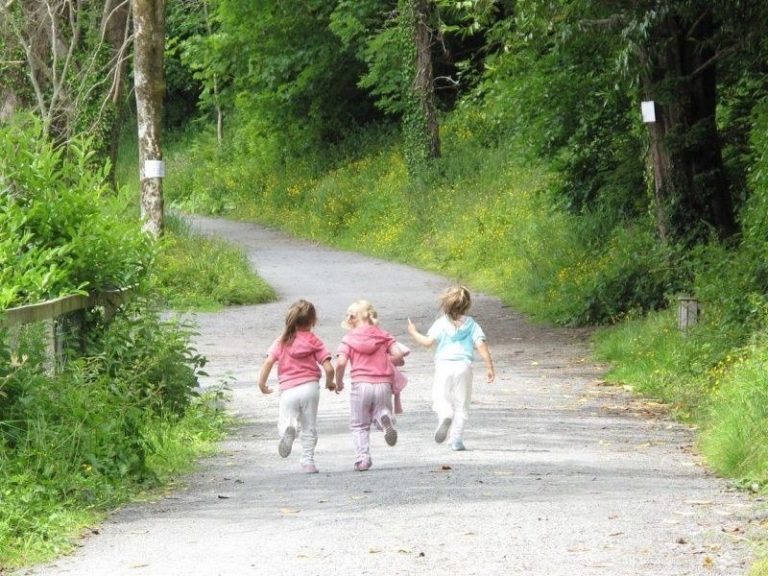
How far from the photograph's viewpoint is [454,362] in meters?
12.2

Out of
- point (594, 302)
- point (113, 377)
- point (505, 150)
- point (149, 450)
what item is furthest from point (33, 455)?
point (505, 150)

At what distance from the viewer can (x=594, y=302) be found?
22312 mm

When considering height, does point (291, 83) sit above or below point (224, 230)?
above

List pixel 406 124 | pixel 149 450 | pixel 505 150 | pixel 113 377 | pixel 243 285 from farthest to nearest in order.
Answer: pixel 406 124 → pixel 505 150 → pixel 243 285 → pixel 113 377 → pixel 149 450

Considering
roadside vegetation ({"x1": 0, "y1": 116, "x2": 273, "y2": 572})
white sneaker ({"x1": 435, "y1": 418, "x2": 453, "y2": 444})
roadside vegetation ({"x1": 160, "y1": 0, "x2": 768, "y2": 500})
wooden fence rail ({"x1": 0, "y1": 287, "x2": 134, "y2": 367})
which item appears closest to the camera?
roadside vegetation ({"x1": 0, "y1": 116, "x2": 273, "y2": 572})

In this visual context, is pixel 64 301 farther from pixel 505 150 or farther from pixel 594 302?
pixel 505 150

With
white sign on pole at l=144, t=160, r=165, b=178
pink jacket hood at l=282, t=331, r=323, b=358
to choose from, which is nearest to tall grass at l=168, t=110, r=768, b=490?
pink jacket hood at l=282, t=331, r=323, b=358

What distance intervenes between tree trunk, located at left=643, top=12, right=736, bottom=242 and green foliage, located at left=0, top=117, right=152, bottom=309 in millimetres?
11234

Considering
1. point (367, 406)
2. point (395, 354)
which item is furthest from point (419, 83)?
point (367, 406)

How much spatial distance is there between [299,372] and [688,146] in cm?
A: 1236

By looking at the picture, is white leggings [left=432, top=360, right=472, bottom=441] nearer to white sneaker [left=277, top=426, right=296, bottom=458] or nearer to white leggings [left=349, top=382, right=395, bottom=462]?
white leggings [left=349, top=382, right=395, bottom=462]

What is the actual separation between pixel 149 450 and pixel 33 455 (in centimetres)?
160

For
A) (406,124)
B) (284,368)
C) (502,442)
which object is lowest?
(502,442)

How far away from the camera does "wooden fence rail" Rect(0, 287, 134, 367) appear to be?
10328 millimetres
